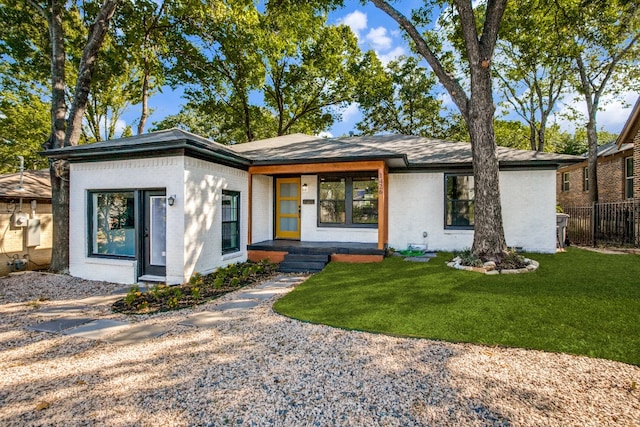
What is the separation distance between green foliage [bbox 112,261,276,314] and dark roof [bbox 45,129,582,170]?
107 inches

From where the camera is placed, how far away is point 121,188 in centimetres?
725

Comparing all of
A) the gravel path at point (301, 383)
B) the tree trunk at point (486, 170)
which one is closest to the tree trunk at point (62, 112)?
the gravel path at point (301, 383)

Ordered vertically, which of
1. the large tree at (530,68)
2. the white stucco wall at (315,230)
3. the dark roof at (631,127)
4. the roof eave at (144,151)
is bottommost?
the white stucco wall at (315,230)

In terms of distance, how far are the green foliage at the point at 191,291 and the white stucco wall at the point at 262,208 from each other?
6.08 feet

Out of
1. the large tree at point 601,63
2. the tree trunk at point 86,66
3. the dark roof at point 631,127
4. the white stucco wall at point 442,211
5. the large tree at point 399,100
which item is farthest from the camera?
the large tree at point 399,100

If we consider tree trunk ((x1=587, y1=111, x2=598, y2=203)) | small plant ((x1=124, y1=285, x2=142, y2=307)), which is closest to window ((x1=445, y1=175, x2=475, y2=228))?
small plant ((x1=124, y1=285, x2=142, y2=307))

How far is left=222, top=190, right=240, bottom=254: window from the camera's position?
8.36 metres

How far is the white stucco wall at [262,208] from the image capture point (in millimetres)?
9648

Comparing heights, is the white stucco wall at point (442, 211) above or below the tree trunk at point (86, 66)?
below

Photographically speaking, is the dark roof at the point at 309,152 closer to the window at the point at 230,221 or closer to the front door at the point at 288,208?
the window at the point at 230,221

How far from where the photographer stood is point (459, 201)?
9719mm

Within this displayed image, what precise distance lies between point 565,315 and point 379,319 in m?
2.47

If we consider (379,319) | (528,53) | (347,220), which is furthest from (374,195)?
(528,53)

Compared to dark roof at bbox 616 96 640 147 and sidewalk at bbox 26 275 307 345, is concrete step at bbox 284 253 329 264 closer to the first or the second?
sidewalk at bbox 26 275 307 345
